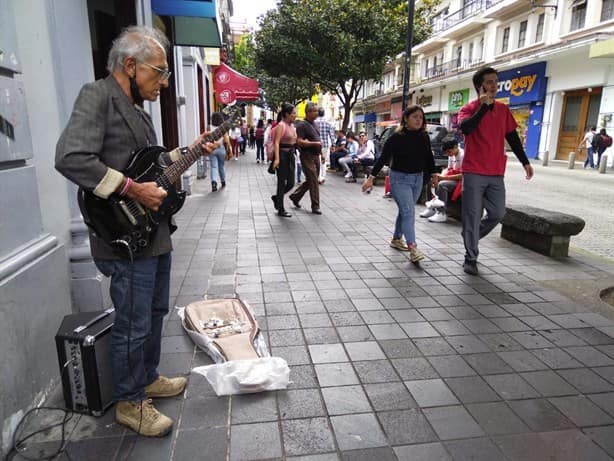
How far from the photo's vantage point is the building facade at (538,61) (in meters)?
20.1

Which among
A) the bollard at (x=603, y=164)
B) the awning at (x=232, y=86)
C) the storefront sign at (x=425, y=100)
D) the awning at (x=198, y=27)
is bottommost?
the bollard at (x=603, y=164)

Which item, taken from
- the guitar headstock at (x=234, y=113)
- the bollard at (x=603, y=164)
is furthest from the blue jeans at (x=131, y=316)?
the bollard at (x=603, y=164)

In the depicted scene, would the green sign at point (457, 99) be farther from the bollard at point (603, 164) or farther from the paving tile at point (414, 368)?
the paving tile at point (414, 368)

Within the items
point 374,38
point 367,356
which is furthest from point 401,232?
point 374,38

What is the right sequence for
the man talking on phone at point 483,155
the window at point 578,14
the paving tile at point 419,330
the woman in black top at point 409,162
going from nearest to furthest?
the paving tile at point 419,330
the man talking on phone at point 483,155
the woman in black top at point 409,162
the window at point 578,14

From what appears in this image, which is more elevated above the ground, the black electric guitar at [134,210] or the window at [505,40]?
the window at [505,40]

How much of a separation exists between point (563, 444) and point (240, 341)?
2.01 m

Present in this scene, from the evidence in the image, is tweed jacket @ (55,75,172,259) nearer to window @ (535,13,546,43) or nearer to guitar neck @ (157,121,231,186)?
guitar neck @ (157,121,231,186)

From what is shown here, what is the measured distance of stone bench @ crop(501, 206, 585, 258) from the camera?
5422 mm

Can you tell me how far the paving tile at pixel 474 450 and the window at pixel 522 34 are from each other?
28.3 metres

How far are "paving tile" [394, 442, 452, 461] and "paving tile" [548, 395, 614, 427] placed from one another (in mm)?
840

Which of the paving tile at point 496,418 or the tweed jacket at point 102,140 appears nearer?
the tweed jacket at point 102,140

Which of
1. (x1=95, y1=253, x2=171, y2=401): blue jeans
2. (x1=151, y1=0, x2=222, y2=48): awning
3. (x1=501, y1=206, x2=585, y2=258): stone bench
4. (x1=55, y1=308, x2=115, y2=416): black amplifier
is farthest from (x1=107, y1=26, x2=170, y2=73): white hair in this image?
(x1=151, y1=0, x2=222, y2=48): awning

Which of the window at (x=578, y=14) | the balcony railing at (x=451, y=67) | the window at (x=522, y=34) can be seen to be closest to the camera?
the window at (x=578, y=14)
